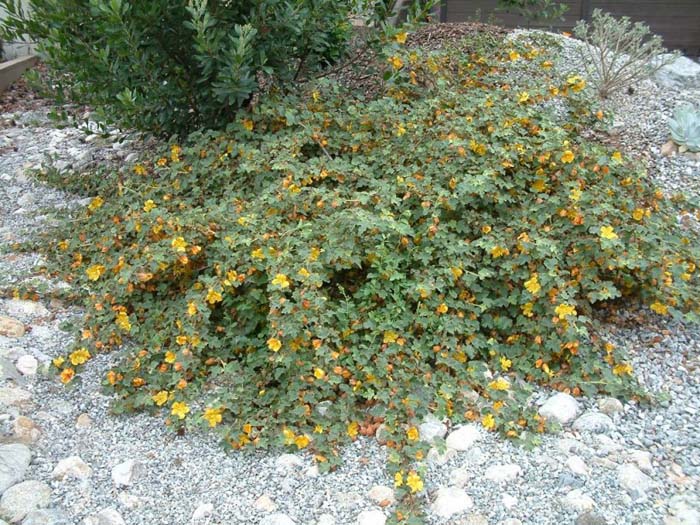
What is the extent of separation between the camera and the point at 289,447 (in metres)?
2.40

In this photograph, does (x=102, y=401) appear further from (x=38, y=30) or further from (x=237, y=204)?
(x=38, y=30)

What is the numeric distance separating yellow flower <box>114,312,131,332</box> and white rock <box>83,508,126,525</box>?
75cm

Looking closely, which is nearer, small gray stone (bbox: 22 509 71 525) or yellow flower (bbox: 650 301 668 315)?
small gray stone (bbox: 22 509 71 525)

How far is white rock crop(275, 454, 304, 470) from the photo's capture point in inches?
92.3

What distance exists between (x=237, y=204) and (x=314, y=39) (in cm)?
107

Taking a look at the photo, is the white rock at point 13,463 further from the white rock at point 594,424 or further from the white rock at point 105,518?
the white rock at point 594,424

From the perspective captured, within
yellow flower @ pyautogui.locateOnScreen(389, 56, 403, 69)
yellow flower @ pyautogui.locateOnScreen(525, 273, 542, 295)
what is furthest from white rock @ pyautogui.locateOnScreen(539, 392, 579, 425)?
yellow flower @ pyautogui.locateOnScreen(389, 56, 403, 69)

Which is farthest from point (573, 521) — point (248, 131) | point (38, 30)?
point (38, 30)

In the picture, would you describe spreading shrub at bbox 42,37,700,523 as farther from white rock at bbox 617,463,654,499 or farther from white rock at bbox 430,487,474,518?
white rock at bbox 617,463,654,499

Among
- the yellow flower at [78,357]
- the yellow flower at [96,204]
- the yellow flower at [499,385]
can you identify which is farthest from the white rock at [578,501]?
the yellow flower at [96,204]

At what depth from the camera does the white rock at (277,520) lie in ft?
7.00

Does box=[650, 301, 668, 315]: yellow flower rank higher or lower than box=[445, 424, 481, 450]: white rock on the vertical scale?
higher

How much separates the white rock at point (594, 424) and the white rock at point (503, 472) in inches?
12.3

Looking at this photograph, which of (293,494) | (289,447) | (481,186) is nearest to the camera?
(293,494)
